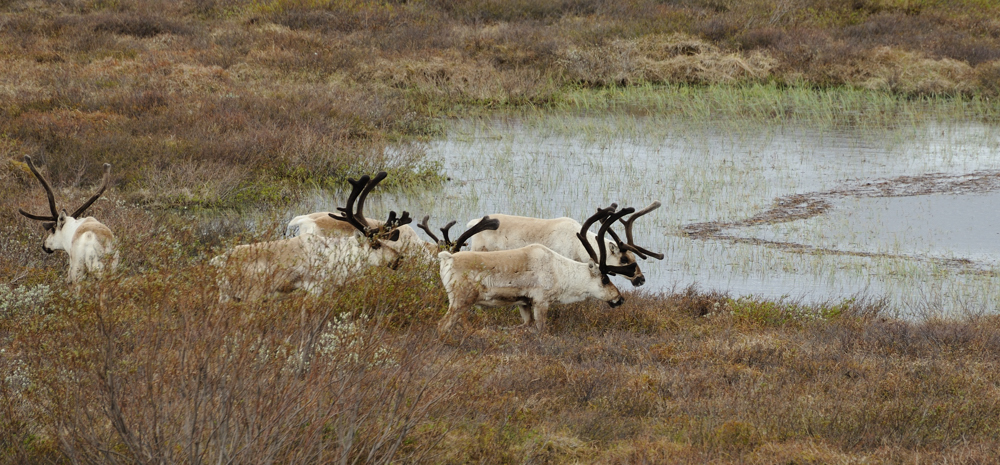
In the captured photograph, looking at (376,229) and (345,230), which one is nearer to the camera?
(376,229)

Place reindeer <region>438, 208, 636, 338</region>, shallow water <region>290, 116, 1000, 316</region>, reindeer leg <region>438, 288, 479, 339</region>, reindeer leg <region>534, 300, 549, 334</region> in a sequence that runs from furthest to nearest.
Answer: shallow water <region>290, 116, 1000, 316</region>
reindeer leg <region>534, 300, 549, 334</region>
reindeer <region>438, 208, 636, 338</region>
reindeer leg <region>438, 288, 479, 339</region>

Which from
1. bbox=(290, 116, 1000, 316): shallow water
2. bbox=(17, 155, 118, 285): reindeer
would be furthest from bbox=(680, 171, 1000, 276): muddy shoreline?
bbox=(17, 155, 118, 285): reindeer

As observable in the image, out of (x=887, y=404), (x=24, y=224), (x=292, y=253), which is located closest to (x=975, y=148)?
(x=887, y=404)

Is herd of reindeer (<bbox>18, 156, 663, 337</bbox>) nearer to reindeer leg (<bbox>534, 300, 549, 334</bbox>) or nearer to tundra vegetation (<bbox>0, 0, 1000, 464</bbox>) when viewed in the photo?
reindeer leg (<bbox>534, 300, 549, 334</bbox>)

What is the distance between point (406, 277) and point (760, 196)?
9020mm

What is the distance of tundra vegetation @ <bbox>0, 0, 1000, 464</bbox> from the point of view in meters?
4.00

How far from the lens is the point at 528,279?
8508 mm

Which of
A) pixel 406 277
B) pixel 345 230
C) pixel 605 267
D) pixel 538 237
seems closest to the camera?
pixel 406 277

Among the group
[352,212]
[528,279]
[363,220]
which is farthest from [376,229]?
[528,279]

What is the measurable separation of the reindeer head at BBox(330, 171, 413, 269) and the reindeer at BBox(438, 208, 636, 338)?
0.57m

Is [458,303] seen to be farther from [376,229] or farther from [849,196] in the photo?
[849,196]

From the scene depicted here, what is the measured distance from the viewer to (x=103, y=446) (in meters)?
3.98

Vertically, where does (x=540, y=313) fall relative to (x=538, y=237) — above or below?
below

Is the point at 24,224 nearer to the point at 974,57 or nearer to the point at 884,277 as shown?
the point at 884,277
